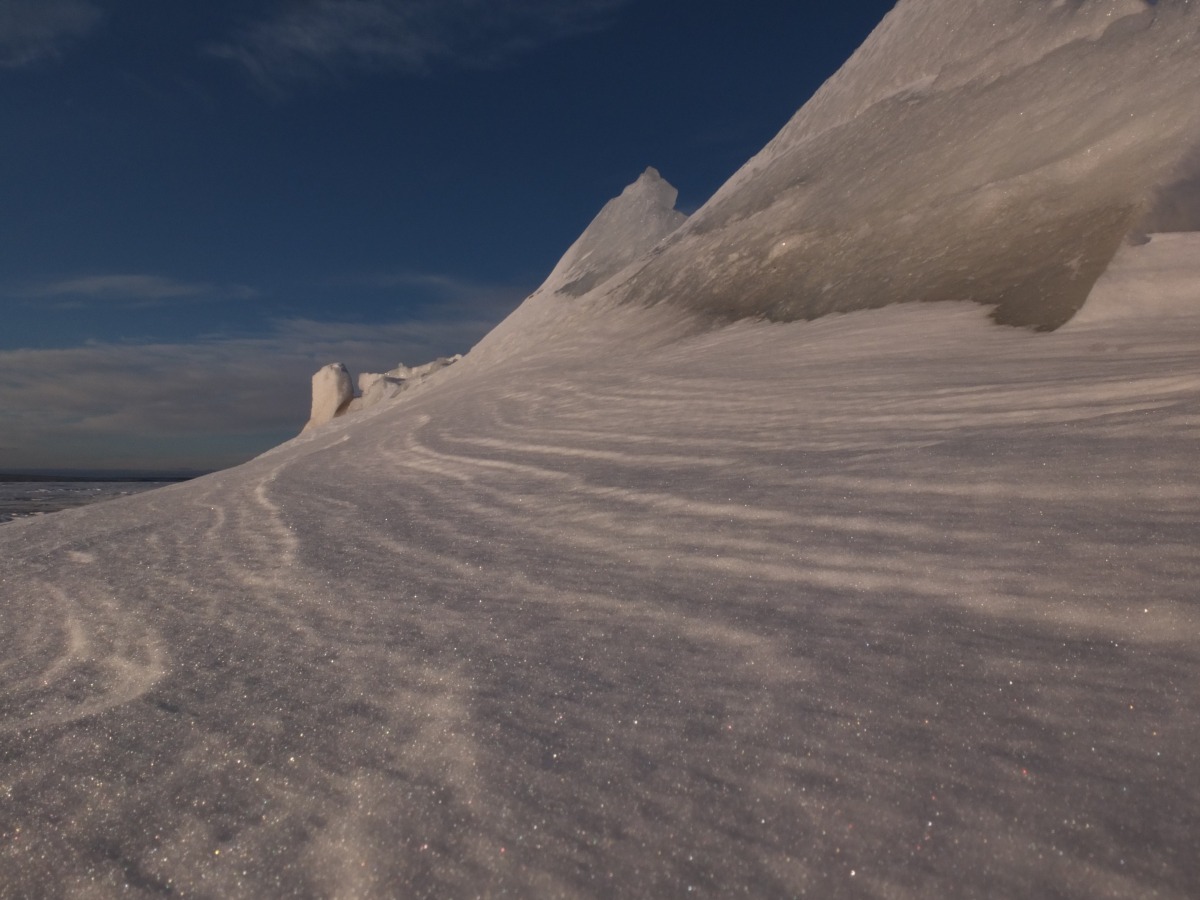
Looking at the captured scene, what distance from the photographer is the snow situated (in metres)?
0.67

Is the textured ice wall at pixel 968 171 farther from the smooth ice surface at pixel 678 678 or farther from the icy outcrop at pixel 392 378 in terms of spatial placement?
the icy outcrop at pixel 392 378

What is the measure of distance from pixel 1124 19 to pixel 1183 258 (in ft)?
4.94

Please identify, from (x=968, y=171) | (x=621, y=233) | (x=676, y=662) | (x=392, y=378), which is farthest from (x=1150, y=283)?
(x=392, y=378)

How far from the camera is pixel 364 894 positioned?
66 cm

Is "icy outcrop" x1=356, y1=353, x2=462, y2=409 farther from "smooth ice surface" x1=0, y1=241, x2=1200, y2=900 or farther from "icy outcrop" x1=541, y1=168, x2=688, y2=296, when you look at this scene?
"smooth ice surface" x1=0, y1=241, x2=1200, y2=900

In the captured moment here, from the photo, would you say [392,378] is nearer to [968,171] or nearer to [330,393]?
[330,393]

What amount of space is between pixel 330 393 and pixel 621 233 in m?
6.20

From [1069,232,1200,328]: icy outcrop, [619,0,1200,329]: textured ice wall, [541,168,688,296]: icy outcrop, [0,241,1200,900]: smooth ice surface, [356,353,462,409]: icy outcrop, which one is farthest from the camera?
[356,353,462,409]: icy outcrop

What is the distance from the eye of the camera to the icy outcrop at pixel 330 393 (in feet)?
36.9

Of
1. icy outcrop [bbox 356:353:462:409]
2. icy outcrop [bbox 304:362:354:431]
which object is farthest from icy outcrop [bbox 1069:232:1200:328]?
icy outcrop [bbox 304:362:354:431]

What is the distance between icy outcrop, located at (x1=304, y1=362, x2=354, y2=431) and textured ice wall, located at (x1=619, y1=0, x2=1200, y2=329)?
7993 mm

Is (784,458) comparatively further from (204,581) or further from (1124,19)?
(1124,19)

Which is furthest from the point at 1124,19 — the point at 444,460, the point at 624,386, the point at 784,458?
the point at 444,460

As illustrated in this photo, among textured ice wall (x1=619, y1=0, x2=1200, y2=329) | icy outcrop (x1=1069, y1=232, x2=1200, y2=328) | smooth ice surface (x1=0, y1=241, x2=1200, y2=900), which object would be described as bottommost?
smooth ice surface (x1=0, y1=241, x2=1200, y2=900)
